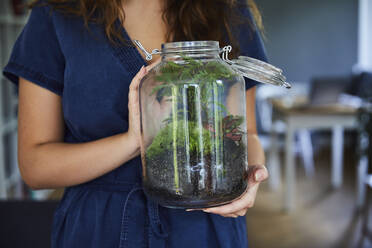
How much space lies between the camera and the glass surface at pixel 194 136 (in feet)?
2.09

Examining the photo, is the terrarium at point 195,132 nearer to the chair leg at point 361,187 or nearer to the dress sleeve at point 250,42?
the dress sleeve at point 250,42

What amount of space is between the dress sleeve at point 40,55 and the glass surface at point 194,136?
266 mm

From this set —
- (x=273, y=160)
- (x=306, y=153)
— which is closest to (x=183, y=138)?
(x=273, y=160)

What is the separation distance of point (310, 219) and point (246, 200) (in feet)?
9.24

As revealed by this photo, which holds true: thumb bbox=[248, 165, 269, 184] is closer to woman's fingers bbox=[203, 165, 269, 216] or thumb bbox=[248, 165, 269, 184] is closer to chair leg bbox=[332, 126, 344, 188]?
woman's fingers bbox=[203, 165, 269, 216]

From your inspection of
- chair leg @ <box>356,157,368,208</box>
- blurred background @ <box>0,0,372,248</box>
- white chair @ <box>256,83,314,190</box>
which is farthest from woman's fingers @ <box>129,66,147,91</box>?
chair leg @ <box>356,157,368,208</box>

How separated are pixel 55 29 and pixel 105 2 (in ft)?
0.39

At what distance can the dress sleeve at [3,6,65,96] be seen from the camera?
0.83 metres

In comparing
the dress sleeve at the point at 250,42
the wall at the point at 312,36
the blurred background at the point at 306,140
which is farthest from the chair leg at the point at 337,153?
the dress sleeve at the point at 250,42

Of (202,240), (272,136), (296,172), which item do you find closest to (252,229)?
(272,136)

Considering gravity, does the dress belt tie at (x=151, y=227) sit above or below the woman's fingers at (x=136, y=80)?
below

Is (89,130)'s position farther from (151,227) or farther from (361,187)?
(361,187)

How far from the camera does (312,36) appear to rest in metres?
6.08

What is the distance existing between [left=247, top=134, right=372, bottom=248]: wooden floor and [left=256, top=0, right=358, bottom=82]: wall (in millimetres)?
2231
